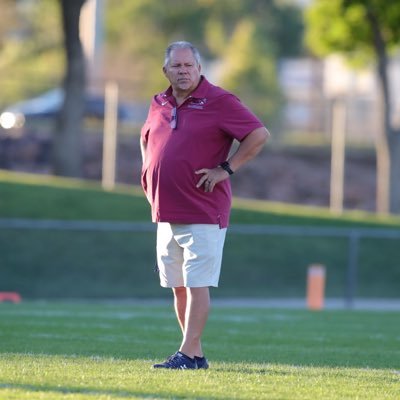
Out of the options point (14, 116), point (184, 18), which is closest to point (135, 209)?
point (14, 116)

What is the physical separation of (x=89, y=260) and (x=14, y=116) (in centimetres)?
1283

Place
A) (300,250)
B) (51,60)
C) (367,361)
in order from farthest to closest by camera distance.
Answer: (51,60) < (300,250) < (367,361)

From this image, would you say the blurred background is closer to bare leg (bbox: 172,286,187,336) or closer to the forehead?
bare leg (bbox: 172,286,187,336)

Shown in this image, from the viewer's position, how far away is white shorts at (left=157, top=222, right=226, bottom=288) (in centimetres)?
757

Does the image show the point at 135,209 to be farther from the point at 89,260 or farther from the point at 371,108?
the point at 371,108

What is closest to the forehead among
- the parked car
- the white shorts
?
the white shorts

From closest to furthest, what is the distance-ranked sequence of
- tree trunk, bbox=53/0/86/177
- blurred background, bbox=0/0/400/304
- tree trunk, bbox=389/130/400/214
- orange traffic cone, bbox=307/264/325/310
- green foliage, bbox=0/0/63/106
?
orange traffic cone, bbox=307/264/325/310 → tree trunk, bbox=53/0/86/177 → blurred background, bbox=0/0/400/304 → tree trunk, bbox=389/130/400/214 → green foliage, bbox=0/0/63/106

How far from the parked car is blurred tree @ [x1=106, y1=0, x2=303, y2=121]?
3.76 m

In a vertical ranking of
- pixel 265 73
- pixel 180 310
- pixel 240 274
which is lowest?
pixel 240 274

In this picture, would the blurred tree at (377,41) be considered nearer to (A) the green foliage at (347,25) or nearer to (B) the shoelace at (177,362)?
(A) the green foliage at (347,25)

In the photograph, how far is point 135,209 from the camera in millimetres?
23516

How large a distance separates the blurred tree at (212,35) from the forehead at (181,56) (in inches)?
1337

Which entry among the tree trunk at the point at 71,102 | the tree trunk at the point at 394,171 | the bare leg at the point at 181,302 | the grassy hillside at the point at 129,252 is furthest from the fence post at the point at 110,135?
the bare leg at the point at 181,302

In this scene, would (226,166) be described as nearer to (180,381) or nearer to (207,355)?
(180,381)
